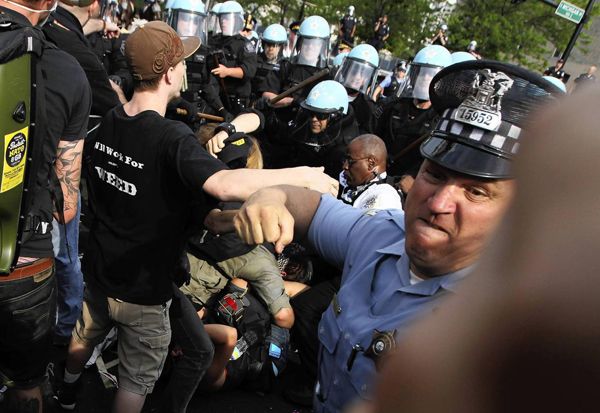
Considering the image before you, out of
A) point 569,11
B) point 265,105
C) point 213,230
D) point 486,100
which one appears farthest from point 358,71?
point 569,11

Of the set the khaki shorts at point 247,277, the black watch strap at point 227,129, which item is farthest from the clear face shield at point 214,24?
the khaki shorts at point 247,277

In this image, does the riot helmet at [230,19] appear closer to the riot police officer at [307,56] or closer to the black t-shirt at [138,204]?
the riot police officer at [307,56]

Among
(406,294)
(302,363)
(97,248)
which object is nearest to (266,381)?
(302,363)

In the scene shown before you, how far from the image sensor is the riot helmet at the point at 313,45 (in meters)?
7.68

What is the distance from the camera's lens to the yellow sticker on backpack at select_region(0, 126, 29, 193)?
1625mm

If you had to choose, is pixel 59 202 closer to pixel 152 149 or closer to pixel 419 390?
pixel 152 149

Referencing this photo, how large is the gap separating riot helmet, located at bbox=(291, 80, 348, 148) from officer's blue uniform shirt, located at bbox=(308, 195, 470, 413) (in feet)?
12.0

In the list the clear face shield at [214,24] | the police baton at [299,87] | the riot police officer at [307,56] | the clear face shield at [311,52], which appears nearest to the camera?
the police baton at [299,87]

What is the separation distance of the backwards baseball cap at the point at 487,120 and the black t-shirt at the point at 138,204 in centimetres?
101

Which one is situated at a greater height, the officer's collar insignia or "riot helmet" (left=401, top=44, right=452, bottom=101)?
the officer's collar insignia

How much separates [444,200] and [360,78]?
5.93 meters

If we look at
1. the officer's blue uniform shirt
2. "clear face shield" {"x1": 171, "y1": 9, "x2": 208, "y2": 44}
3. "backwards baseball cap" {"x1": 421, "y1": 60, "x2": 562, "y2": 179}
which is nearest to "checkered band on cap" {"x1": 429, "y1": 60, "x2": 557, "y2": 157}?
"backwards baseball cap" {"x1": 421, "y1": 60, "x2": 562, "y2": 179}

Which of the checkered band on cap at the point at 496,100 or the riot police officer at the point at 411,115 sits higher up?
the checkered band on cap at the point at 496,100

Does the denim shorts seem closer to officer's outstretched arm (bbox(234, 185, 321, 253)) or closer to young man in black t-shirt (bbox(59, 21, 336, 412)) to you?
young man in black t-shirt (bbox(59, 21, 336, 412))
